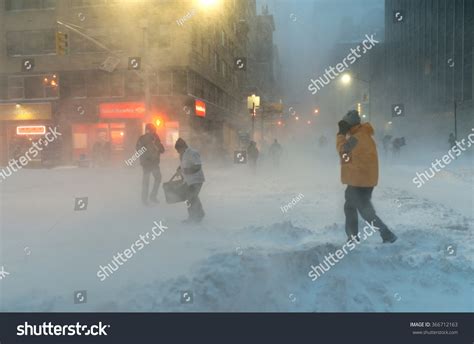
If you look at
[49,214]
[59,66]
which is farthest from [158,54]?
[49,214]

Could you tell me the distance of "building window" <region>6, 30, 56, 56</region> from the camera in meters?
Result: 25.6

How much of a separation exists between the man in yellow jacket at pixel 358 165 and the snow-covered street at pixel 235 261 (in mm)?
439

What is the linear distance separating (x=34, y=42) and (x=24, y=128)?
575cm

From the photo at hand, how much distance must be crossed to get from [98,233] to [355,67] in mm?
83784

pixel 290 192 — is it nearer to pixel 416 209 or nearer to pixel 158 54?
pixel 416 209

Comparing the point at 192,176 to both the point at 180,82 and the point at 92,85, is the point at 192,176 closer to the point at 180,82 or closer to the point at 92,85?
the point at 180,82

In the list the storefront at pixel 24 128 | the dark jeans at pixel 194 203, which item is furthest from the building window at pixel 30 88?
the dark jeans at pixel 194 203

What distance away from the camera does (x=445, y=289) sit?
4223 millimetres

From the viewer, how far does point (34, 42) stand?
1009 inches

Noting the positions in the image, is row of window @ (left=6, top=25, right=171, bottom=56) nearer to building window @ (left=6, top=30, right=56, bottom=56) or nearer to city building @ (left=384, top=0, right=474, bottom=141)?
building window @ (left=6, top=30, right=56, bottom=56)

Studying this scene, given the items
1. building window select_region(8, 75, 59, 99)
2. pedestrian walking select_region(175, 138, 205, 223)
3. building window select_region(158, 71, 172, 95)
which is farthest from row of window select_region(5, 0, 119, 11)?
pedestrian walking select_region(175, 138, 205, 223)

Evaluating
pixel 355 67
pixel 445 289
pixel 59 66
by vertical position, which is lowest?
pixel 445 289
